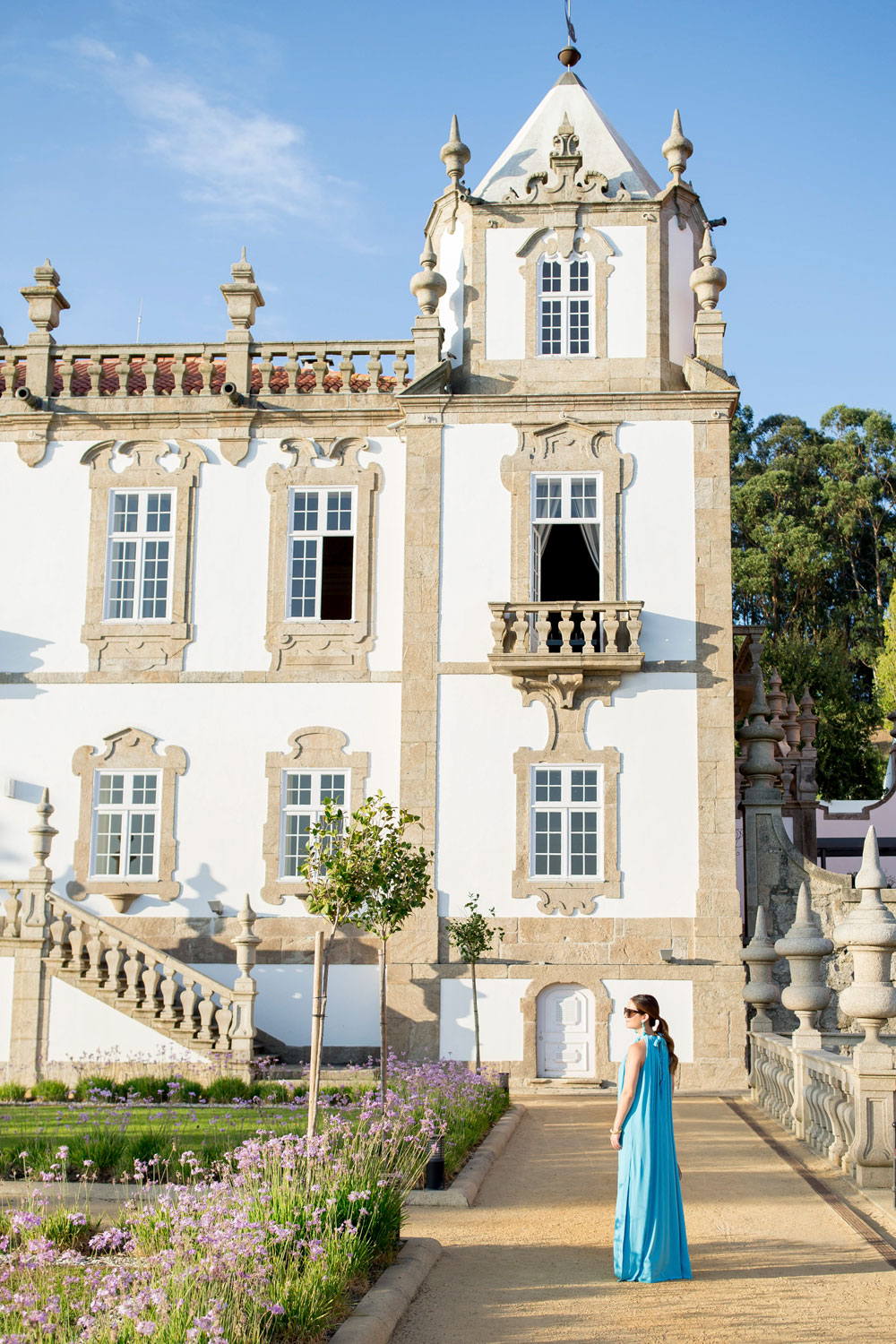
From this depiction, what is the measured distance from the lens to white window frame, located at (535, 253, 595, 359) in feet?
76.0

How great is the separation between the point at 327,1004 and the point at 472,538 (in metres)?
7.68

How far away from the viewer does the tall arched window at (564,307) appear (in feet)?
76.1

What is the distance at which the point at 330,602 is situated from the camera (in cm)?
2611

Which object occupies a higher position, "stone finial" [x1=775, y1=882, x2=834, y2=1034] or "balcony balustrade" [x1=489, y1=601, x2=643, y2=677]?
"balcony balustrade" [x1=489, y1=601, x2=643, y2=677]

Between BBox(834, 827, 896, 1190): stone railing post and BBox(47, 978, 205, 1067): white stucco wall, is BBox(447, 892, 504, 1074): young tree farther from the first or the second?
BBox(834, 827, 896, 1190): stone railing post

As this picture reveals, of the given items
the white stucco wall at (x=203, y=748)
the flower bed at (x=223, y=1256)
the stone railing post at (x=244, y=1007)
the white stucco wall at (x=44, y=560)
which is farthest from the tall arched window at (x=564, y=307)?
the flower bed at (x=223, y=1256)

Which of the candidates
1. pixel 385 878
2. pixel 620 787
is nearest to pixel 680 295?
pixel 620 787

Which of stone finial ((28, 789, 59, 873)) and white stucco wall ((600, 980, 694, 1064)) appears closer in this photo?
stone finial ((28, 789, 59, 873))

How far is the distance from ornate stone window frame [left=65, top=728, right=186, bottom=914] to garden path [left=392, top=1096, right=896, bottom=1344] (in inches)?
425

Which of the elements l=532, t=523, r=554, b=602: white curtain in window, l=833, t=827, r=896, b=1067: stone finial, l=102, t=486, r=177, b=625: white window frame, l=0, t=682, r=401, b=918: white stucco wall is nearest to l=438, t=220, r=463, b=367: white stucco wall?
l=532, t=523, r=554, b=602: white curtain in window

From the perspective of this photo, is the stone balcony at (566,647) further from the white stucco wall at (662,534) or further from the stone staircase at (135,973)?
the stone staircase at (135,973)

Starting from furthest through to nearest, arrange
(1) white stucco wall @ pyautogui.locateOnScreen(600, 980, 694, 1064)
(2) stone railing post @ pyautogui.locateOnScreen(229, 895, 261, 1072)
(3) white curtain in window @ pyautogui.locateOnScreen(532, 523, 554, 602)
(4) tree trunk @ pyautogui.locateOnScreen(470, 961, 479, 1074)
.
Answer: (3) white curtain in window @ pyautogui.locateOnScreen(532, 523, 554, 602)
(1) white stucco wall @ pyautogui.locateOnScreen(600, 980, 694, 1064)
(4) tree trunk @ pyautogui.locateOnScreen(470, 961, 479, 1074)
(2) stone railing post @ pyautogui.locateOnScreen(229, 895, 261, 1072)

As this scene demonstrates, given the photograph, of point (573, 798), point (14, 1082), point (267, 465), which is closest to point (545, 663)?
point (573, 798)

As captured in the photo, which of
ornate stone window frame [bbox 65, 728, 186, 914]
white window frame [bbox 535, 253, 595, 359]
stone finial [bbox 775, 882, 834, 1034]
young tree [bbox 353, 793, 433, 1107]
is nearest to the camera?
young tree [bbox 353, 793, 433, 1107]
